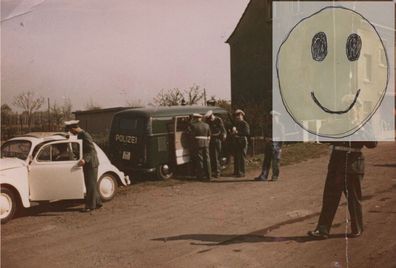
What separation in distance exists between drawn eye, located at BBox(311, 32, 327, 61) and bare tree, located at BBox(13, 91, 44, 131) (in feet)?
7.27

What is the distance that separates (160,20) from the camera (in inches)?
142

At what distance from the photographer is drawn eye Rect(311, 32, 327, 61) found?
9.44 feet

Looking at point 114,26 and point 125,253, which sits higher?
point 114,26

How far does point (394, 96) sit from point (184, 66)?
158 centimetres

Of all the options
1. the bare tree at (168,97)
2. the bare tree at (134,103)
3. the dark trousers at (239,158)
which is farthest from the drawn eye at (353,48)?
the dark trousers at (239,158)

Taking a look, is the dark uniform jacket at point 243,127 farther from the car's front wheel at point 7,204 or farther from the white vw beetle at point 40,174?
the car's front wheel at point 7,204

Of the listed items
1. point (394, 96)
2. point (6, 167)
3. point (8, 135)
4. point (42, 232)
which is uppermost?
point (394, 96)

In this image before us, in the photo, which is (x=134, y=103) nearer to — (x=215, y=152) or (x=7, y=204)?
(x=215, y=152)

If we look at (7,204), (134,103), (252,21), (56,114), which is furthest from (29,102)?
(7,204)

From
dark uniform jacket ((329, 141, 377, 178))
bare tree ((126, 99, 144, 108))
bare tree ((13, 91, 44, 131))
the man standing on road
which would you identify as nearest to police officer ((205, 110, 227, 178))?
the man standing on road

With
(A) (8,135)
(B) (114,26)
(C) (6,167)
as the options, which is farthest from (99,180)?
(B) (114,26)

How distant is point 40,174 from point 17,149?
1.49ft

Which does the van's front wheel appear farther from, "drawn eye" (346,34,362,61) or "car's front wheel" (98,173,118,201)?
"drawn eye" (346,34,362,61)

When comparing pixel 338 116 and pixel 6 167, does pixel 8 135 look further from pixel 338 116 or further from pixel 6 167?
pixel 338 116
